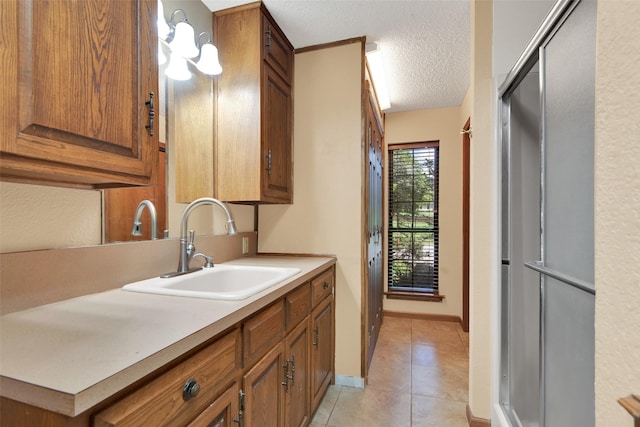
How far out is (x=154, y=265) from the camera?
1.33 m

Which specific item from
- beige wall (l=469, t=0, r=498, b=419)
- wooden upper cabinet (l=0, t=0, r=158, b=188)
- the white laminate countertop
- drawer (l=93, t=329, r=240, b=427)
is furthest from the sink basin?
beige wall (l=469, t=0, r=498, b=419)

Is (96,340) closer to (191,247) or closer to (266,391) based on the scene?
(266,391)

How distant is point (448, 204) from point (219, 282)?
Answer: 2.72 meters

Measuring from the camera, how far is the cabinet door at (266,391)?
0.99m

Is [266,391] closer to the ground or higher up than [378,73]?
closer to the ground

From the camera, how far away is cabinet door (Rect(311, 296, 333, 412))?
165cm

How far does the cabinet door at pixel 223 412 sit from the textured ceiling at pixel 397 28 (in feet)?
6.52

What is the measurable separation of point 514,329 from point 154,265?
1.76m

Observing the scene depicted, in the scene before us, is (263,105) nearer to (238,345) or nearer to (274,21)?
(274,21)

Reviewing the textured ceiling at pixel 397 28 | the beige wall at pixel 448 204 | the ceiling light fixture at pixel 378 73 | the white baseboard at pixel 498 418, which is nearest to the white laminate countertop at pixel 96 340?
the white baseboard at pixel 498 418

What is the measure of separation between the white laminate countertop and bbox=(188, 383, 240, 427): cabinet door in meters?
0.21

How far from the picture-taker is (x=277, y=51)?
198 cm
